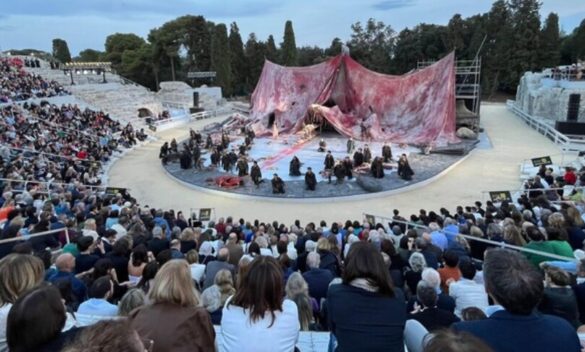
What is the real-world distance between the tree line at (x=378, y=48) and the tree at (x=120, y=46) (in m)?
0.14

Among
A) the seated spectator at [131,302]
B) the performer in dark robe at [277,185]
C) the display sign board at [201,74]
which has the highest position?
the display sign board at [201,74]

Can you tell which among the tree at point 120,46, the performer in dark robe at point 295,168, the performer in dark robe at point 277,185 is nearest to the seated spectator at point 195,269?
the performer in dark robe at point 277,185

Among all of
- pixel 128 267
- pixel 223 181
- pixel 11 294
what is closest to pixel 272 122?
pixel 223 181

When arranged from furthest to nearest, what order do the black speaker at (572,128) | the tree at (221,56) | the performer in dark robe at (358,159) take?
the tree at (221,56) → the black speaker at (572,128) → the performer in dark robe at (358,159)

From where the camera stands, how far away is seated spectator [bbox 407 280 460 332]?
12.1ft

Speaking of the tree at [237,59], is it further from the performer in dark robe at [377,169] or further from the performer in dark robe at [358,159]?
the performer in dark robe at [377,169]

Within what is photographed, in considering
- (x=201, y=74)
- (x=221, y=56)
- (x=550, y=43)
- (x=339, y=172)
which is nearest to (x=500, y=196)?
(x=339, y=172)

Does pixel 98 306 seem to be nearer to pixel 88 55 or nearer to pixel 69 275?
pixel 69 275

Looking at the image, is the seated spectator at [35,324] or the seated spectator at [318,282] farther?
the seated spectator at [318,282]

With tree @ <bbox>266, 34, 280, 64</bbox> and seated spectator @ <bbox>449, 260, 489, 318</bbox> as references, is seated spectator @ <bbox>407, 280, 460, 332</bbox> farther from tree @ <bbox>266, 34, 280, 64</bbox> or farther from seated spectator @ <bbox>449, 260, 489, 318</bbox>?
tree @ <bbox>266, 34, 280, 64</bbox>

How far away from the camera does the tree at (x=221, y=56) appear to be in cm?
5028

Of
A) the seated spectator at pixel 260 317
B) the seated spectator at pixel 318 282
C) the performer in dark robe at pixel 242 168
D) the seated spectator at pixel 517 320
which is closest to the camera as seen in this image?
the seated spectator at pixel 517 320

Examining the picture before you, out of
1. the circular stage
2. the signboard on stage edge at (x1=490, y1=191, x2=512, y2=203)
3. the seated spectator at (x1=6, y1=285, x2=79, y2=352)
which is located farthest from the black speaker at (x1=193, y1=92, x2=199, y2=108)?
the seated spectator at (x1=6, y1=285, x2=79, y2=352)

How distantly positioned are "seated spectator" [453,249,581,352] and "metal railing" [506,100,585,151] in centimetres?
2264
